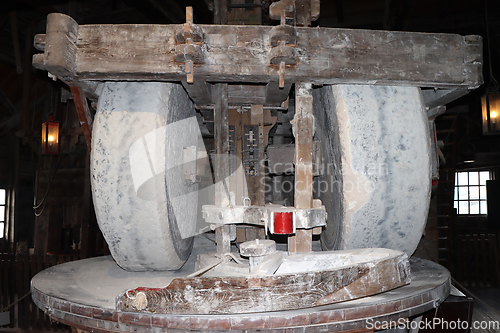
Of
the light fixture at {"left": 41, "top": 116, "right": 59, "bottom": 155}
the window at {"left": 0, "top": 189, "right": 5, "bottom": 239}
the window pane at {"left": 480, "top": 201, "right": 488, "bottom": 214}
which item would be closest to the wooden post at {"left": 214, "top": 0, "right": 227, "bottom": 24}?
the light fixture at {"left": 41, "top": 116, "right": 59, "bottom": 155}

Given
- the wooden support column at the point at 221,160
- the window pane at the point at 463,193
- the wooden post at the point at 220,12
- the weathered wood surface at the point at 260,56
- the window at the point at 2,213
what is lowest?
the window at the point at 2,213

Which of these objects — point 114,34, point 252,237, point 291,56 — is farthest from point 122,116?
point 252,237

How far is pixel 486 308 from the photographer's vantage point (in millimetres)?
5148

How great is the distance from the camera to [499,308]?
5238mm

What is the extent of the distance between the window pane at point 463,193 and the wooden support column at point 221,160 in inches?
351

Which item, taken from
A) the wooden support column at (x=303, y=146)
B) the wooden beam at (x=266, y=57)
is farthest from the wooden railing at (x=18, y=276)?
the wooden support column at (x=303, y=146)

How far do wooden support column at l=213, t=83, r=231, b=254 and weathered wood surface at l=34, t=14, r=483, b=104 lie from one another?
1.50 feet

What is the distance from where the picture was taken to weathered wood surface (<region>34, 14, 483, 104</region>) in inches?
78.2

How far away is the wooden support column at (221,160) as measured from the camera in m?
2.39

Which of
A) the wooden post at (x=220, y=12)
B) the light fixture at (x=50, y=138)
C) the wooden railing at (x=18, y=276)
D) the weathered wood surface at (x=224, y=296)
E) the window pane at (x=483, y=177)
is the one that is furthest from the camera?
the window pane at (x=483, y=177)

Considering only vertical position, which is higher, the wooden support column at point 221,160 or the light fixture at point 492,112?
the light fixture at point 492,112

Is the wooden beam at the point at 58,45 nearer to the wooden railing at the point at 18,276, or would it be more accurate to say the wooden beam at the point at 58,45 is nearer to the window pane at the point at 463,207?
the wooden railing at the point at 18,276

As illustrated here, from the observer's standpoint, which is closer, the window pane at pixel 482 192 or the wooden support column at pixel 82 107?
the wooden support column at pixel 82 107

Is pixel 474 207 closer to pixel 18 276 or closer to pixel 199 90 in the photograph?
pixel 199 90
